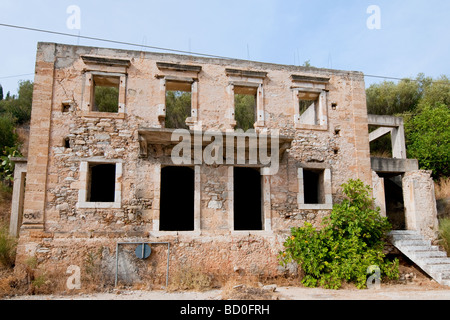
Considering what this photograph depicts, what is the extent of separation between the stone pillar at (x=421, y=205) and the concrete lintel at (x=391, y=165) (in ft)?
1.65

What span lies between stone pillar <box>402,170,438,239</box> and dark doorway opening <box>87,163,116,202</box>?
9.72 metres

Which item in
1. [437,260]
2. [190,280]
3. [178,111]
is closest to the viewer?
[190,280]

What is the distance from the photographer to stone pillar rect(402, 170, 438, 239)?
10602 mm

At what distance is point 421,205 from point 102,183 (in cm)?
1040

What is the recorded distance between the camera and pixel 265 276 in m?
9.24

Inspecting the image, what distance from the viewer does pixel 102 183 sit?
11227 millimetres

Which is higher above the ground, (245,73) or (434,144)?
(245,73)

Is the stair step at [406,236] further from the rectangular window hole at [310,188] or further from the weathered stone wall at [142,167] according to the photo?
the rectangular window hole at [310,188]

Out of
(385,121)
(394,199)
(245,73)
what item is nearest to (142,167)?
(245,73)

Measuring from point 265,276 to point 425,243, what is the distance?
5056 millimetres

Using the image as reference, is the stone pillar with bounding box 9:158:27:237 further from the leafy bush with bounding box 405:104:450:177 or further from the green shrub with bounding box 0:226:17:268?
the leafy bush with bounding box 405:104:450:177

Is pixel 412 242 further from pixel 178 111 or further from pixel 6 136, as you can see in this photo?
pixel 6 136

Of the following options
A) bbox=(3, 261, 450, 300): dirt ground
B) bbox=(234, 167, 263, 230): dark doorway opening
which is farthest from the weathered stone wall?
bbox=(234, 167, 263, 230): dark doorway opening

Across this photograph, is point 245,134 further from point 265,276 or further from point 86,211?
point 86,211
